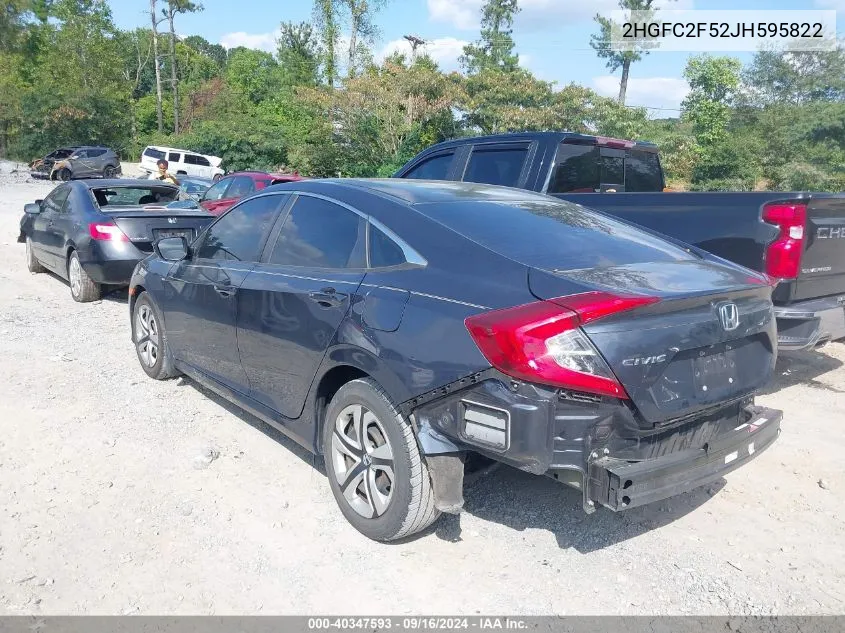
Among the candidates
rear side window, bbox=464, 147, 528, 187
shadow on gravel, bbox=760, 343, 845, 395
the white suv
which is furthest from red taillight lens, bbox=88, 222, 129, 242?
the white suv

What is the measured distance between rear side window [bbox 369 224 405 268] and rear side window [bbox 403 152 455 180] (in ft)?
A: 12.3

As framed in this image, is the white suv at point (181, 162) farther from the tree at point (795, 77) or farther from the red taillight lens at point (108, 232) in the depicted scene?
the tree at point (795, 77)

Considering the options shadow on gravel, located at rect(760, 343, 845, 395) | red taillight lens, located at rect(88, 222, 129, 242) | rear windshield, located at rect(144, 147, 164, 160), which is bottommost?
shadow on gravel, located at rect(760, 343, 845, 395)

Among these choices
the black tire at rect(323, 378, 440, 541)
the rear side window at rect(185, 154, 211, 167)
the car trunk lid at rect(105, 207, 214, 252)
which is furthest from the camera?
the rear side window at rect(185, 154, 211, 167)

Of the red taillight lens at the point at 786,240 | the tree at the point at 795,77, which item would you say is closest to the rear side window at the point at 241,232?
the red taillight lens at the point at 786,240

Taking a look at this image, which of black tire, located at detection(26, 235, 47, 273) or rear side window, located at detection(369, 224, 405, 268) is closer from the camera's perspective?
rear side window, located at detection(369, 224, 405, 268)

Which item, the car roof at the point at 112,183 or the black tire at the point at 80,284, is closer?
the black tire at the point at 80,284

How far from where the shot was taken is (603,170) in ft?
22.1

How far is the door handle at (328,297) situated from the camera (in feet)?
11.2

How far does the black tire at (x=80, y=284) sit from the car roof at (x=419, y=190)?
16.9 ft

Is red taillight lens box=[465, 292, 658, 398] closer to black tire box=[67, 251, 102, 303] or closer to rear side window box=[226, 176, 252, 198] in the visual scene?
black tire box=[67, 251, 102, 303]

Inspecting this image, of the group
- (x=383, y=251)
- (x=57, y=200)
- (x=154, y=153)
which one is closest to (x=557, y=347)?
(x=383, y=251)

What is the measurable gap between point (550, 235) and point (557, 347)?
99cm

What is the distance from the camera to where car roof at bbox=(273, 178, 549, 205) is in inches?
146
